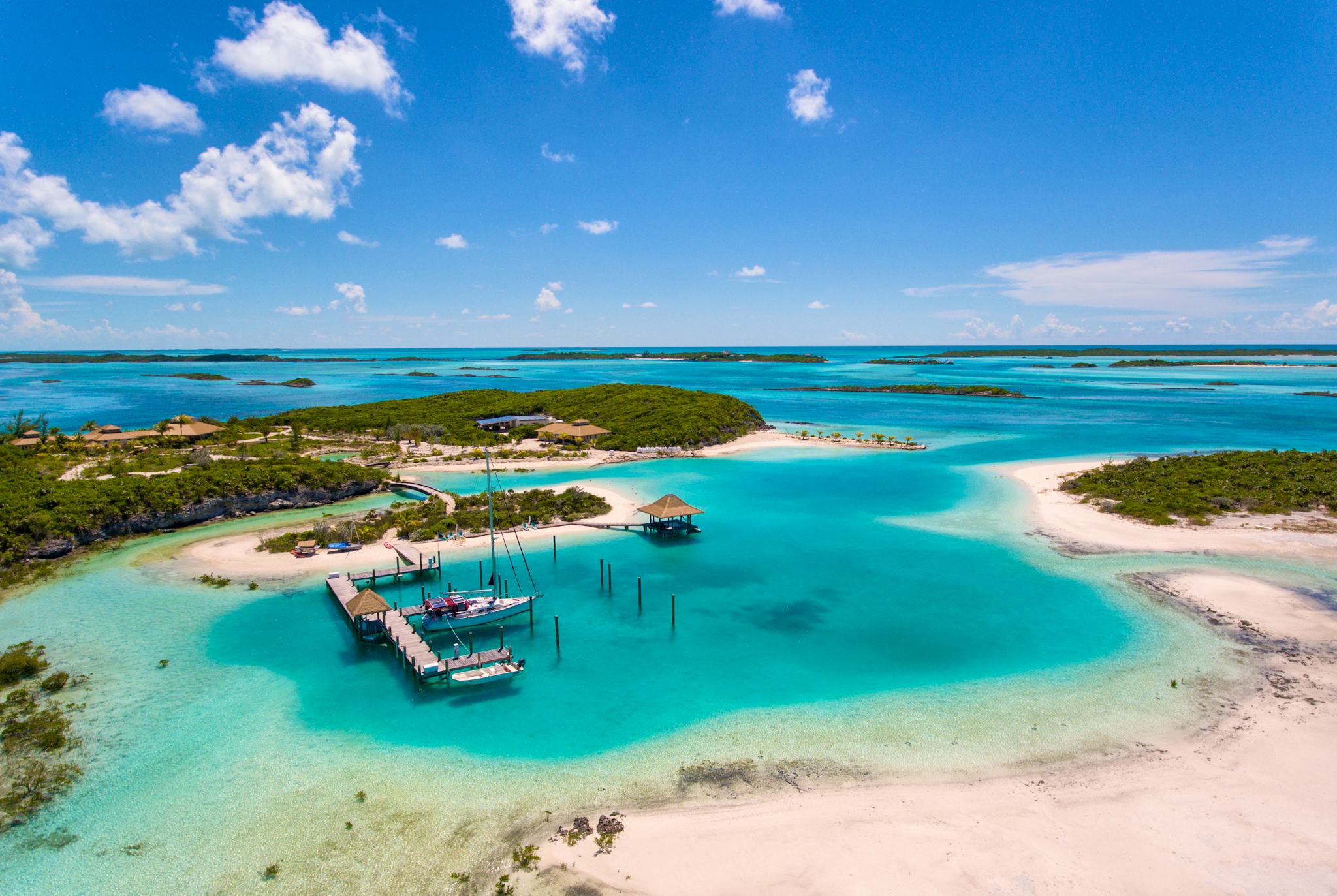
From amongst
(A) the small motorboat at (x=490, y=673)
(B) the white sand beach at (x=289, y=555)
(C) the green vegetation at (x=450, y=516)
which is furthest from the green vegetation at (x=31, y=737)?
(C) the green vegetation at (x=450, y=516)

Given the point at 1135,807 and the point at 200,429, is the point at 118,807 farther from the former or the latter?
the point at 200,429

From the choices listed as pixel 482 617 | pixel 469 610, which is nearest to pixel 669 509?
pixel 482 617

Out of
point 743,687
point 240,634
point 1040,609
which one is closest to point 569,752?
point 743,687

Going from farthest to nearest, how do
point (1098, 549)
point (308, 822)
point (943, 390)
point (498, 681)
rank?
point (943, 390) < point (1098, 549) < point (498, 681) < point (308, 822)

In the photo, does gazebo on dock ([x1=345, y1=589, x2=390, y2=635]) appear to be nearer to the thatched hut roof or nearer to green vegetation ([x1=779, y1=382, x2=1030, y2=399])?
the thatched hut roof

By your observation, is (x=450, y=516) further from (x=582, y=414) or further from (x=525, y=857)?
(x=582, y=414)

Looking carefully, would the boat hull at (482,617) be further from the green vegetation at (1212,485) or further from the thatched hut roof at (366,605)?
the green vegetation at (1212,485)
